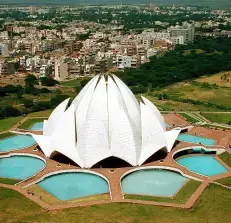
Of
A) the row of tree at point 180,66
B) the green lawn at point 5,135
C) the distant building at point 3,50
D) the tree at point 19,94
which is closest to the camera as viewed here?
the green lawn at point 5,135

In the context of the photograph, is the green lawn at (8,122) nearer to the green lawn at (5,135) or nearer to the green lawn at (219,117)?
the green lawn at (5,135)

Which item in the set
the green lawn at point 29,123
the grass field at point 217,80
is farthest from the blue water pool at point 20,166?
the grass field at point 217,80

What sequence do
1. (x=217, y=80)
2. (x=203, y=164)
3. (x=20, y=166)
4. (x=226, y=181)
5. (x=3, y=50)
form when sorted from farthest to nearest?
(x=3, y=50)
(x=217, y=80)
(x=203, y=164)
(x=20, y=166)
(x=226, y=181)

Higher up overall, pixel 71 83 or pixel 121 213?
pixel 121 213

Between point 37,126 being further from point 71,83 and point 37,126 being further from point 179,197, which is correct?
point 71,83

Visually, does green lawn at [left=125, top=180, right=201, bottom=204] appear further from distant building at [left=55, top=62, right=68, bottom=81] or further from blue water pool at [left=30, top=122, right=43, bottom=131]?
distant building at [left=55, top=62, right=68, bottom=81]

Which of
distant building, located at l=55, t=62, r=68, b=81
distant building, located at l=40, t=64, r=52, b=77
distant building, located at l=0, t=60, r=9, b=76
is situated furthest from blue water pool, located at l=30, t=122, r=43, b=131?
distant building, located at l=0, t=60, r=9, b=76

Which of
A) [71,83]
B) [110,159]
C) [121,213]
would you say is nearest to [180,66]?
[71,83]

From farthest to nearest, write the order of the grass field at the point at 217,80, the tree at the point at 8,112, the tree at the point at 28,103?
1. the grass field at the point at 217,80
2. the tree at the point at 28,103
3. the tree at the point at 8,112
